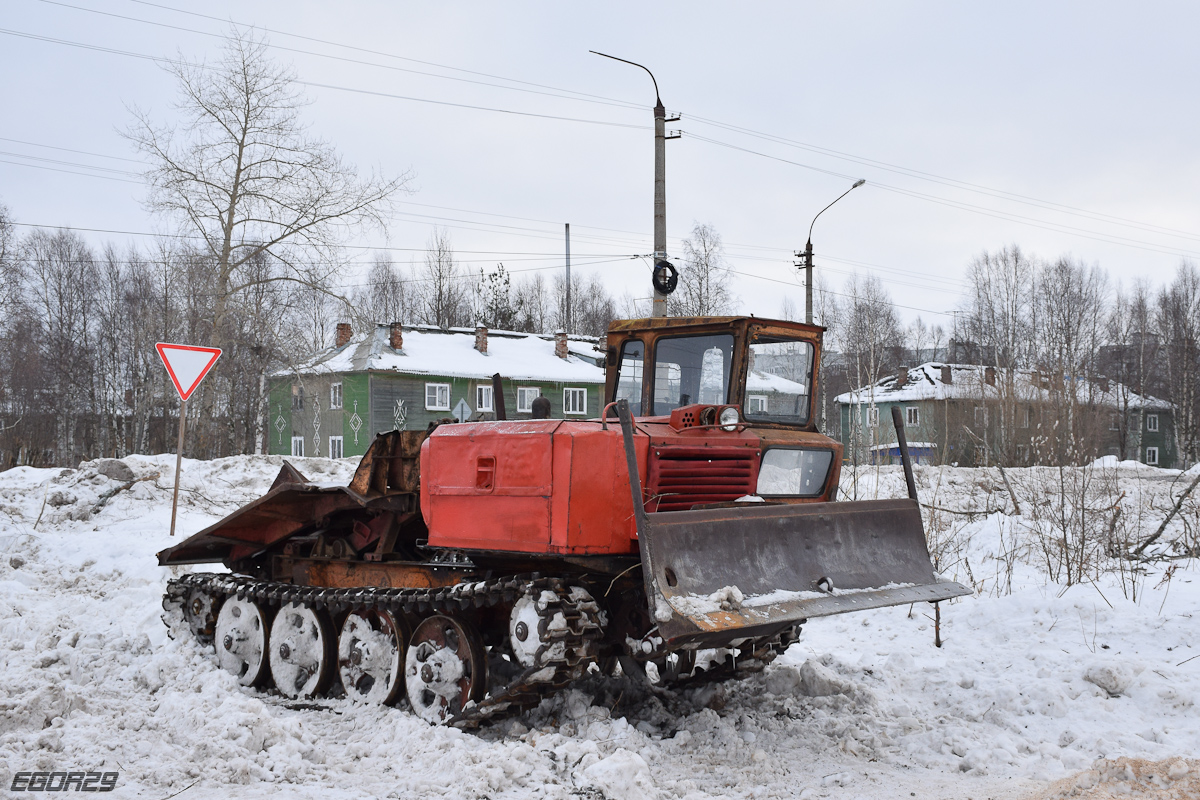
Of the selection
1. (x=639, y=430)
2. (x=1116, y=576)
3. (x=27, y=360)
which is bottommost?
(x=1116, y=576)

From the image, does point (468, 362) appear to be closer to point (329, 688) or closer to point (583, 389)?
point (583, 389)

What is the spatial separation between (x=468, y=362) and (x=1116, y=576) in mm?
33572

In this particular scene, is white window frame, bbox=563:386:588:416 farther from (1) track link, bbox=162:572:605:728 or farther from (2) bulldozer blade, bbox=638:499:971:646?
(2) bulldozer blade, bbox=638:499:971:646

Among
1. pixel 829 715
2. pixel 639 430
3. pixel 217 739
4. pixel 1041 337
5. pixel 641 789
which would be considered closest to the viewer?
pixel 641 789

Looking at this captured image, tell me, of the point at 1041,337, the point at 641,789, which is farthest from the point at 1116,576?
the point at 1041,337

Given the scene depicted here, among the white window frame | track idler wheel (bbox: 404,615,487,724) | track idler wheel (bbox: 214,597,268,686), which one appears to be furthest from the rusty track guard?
the white window frame

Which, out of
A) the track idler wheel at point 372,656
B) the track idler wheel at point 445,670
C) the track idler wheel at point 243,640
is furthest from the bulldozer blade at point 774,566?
the track idler wheel at point 243,640

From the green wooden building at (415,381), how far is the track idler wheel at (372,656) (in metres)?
30.7

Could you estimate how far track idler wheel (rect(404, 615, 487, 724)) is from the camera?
613 centimetres

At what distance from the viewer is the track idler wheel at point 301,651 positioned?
7188 mm

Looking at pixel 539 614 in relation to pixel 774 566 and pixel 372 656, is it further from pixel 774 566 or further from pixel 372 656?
pixel 372 656

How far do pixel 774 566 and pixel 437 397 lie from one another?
117ft

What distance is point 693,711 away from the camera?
6559mm

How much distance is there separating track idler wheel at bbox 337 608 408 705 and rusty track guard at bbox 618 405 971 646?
95.8 inches
